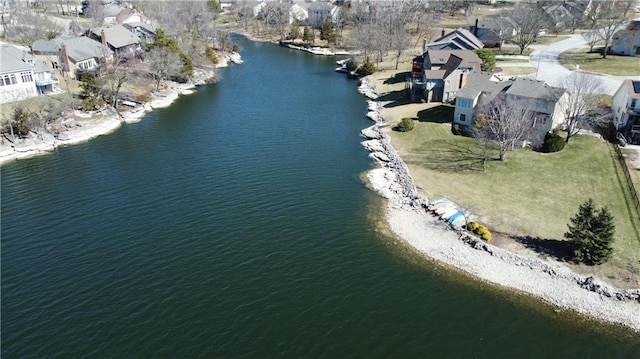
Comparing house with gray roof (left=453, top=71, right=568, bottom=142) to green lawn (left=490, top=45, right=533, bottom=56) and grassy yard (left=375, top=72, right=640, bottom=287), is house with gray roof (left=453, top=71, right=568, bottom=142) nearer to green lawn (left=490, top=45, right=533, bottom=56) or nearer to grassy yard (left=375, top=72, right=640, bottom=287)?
grassy yard (left=375, top=72, right=640, bottom=287)

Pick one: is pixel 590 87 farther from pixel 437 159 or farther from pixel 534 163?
pixel 437 159

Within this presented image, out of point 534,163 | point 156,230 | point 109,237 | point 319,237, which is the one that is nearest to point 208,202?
point 156,230

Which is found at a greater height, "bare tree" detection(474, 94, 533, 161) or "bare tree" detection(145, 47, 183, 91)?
"bare tree" detection(145, 47, 183, 91)

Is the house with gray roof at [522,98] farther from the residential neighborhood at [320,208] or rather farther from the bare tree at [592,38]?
the bare tree at [592,38]

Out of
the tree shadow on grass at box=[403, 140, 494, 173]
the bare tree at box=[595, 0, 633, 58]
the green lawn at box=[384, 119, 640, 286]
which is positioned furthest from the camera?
the bare tree at box=[595, 0, 633, 58]

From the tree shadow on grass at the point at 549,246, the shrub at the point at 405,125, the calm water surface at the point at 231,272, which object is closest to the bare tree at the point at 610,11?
the shrub at the point at 405,125

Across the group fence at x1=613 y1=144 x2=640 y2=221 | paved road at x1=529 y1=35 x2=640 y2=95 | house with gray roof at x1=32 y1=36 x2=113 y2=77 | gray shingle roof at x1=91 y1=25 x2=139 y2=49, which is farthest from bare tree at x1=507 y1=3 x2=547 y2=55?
house with gray roof at x1=32 y1=36 x2=113 y2=77

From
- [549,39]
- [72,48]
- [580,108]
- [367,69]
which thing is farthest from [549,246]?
[549,39]

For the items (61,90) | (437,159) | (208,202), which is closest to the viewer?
(208,202)
